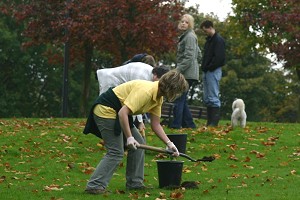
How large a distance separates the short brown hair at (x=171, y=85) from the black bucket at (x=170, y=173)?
1.21m

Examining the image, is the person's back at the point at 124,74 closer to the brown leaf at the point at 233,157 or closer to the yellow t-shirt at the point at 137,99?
the yellow t-shirt at the point at 137,99

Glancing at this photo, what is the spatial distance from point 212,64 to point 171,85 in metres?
8.41

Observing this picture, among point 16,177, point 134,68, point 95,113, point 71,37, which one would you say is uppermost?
point 71,37

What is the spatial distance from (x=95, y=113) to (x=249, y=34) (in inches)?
1384

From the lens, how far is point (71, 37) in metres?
29.9

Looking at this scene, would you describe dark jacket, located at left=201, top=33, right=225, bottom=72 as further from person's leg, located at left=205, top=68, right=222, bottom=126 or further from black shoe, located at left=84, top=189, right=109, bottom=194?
black shoe, located at left=84, top=189, right=109, bottom=194

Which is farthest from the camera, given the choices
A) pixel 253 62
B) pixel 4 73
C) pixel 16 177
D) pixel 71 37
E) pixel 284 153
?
pixel 253 62

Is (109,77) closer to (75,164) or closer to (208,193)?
(75,164)

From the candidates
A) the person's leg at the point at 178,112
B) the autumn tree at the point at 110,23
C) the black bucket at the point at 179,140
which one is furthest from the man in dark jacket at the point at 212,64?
the autumn tree at the point at 110,23

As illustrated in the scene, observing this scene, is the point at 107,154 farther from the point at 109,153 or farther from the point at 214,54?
the point at 214,54

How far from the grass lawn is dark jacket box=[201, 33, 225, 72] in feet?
5.12

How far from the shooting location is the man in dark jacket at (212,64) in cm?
1761

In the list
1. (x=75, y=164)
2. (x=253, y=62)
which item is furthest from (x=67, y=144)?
(x=253, y=62)

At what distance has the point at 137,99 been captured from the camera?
368 inches
